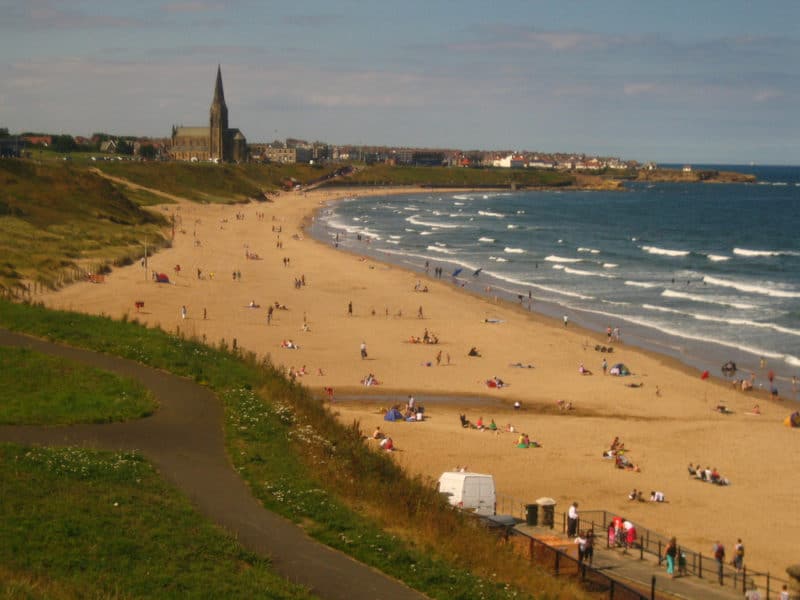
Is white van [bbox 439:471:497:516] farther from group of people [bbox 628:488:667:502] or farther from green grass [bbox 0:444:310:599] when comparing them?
green grass [bbox 0:444:310:599]

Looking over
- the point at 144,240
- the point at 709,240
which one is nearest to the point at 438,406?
the point at 144,240

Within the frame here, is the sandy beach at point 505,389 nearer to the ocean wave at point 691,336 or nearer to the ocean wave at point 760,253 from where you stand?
the ocean wave at point 691,336

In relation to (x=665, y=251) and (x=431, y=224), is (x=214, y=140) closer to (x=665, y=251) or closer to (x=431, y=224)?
(x=431, y=224)

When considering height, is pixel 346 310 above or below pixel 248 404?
below

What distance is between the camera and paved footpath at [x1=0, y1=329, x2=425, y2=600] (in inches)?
366

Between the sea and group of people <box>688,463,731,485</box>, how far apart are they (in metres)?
10.0

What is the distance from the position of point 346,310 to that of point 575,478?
23231mm

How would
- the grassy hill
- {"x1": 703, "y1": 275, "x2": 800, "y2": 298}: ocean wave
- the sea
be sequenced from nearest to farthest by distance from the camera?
the sea, the grassy hill, {"x1": 703, "y1": 275, "x2": 800, "y2": 298}: ocean wave

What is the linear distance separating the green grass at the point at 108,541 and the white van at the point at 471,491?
5718 millimetres

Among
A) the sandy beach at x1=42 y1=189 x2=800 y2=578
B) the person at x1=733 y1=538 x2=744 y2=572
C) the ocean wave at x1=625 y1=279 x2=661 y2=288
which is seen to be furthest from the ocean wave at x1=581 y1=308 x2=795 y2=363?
the person at x1=733 y1=538 x2=744 y2=572

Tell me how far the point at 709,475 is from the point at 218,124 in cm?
17177

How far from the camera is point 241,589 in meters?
8.55

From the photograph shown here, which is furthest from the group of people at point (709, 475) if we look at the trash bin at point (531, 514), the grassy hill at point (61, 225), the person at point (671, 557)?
the grassy hill at point (61, 225)

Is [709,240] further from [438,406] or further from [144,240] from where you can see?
[438,406]
